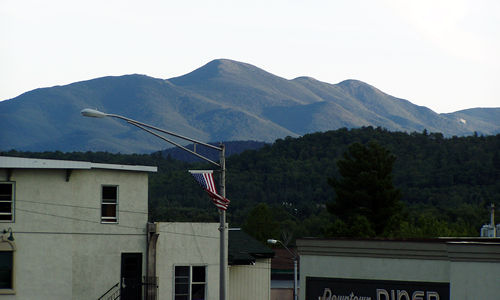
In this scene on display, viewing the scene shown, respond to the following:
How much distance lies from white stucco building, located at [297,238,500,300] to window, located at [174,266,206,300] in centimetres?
1366

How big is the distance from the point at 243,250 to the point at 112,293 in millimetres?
9289

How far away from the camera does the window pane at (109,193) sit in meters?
40.7

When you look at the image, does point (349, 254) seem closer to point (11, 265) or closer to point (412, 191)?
point (11, 265)

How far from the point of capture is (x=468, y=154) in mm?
195125

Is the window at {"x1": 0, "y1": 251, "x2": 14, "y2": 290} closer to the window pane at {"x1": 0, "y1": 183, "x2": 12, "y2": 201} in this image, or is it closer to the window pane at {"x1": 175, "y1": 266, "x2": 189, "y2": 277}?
the window pane at {"x1": 0, "y1": 183, "x2": 12, "y2": 201}

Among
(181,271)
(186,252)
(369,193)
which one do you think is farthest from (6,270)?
(369,193)

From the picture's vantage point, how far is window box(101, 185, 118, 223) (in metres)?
40.6

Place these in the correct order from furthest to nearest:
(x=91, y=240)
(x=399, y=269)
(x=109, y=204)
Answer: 1. (x=109, y=204)
2. (x=91, y=240)
3. (x=399, y=269)

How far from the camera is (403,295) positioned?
26250mm

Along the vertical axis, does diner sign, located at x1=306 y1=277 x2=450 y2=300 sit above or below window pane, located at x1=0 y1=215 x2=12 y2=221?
below

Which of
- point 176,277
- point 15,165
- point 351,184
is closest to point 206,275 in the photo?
point 176,277

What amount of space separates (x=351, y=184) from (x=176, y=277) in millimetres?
51770

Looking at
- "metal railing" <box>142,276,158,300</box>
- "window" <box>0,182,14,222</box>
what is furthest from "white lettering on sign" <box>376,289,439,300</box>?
"window" <box>0,182,14,222</box>

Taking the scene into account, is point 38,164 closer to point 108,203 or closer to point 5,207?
point 5,207
